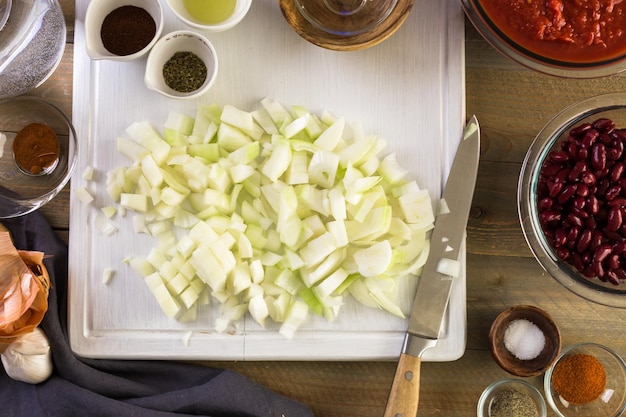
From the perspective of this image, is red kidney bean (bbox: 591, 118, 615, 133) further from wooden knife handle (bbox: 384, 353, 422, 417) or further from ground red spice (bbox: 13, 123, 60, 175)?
ground red spice (bbox: 13, 123, 60, 175)

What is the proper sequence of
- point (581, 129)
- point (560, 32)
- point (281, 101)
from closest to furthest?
point (560, 32) < point (581, 129) < point (281, 101)

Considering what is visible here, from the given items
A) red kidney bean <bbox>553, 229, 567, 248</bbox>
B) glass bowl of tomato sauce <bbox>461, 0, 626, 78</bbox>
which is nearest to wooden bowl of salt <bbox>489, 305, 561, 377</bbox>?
red kidney bean <bbox>553, 229, 567, 248</bbox>

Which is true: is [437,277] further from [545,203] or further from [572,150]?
[572,150]

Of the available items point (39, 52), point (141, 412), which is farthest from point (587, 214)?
point (39, 52)

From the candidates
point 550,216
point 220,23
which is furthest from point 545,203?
point 220,23

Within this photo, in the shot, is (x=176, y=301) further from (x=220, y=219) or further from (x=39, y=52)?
(x=39, y=52)

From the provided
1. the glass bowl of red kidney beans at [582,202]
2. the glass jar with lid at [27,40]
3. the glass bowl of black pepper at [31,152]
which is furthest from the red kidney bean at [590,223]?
the glass jar with lid at [27,40]
